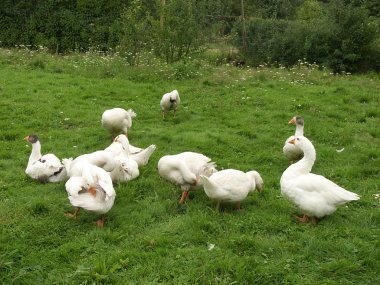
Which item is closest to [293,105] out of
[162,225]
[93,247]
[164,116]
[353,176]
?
[164,116]

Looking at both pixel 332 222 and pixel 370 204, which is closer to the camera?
pixel 332 222

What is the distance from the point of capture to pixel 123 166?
692 centimetres

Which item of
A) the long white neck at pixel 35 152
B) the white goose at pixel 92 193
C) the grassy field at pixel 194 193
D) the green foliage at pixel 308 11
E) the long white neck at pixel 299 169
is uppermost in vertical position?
the green foliage at pixel 308 11

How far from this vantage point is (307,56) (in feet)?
69.5

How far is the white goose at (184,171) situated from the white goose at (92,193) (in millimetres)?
978

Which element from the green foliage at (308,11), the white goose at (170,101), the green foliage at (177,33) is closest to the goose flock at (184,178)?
the white goose at (170,101)

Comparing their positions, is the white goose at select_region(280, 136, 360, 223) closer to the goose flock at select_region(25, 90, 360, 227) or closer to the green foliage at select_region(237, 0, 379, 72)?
the goose flock at select_region(25, 90, 360, 227)

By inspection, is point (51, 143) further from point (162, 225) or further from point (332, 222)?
point (332, 222)

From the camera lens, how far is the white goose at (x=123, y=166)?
22.5ft

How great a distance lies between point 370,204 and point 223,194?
92.2 inches

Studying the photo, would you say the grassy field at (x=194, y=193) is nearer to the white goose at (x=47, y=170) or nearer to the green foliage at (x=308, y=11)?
the white goose at (x=47, y=170)

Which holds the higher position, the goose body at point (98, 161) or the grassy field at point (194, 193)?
the goose body at point (98, 161)

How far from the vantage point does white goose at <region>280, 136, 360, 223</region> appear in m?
5.60

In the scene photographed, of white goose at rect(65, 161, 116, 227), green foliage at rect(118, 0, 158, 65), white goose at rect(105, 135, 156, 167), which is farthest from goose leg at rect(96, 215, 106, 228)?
green foliage at rect(118, 0, 158, 65)
